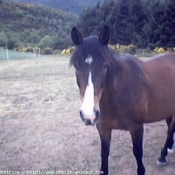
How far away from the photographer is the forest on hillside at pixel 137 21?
2262 cm

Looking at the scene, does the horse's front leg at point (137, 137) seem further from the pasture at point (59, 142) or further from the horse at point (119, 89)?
the pasture at point (59, 142)

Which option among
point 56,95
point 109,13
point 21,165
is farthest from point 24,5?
point 21,165

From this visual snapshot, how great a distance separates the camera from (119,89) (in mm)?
2627

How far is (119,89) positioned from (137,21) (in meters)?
24.6

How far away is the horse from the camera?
211 centimetres

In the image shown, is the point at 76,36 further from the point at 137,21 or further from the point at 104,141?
the point at 137,21

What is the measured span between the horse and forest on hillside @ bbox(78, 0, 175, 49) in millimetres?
18175

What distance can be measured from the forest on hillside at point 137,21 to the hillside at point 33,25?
6466mm

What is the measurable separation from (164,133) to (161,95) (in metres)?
1.45

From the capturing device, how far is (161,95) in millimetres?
3074

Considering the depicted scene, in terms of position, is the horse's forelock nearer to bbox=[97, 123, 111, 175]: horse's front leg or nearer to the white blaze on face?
the white blaze on face

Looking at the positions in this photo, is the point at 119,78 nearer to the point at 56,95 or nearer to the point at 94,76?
the point at 94,76

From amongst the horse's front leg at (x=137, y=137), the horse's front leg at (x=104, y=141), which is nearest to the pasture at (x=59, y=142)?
the horse's front leg at (x=104, y=141)

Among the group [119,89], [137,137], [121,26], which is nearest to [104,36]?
[119,89]
